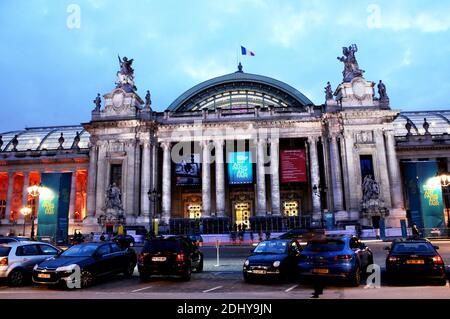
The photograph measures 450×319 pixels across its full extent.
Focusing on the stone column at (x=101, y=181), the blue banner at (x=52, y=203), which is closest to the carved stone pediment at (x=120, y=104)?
the stone column at (x=101, y=181)

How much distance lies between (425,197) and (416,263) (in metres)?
30.6

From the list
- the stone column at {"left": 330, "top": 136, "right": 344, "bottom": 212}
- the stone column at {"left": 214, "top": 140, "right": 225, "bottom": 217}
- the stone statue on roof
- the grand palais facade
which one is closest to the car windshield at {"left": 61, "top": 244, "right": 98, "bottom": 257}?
the grand palais facade

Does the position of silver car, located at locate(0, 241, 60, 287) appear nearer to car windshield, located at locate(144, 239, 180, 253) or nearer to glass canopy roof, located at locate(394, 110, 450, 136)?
car windshield, located at locate(144, 239, 180, 253)

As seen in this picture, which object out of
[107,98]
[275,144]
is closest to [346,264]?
[275,144]

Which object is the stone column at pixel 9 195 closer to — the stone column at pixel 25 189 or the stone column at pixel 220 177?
the stone column at pixel 25 189

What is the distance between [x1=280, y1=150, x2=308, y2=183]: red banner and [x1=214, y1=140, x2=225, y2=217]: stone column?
8.19 metres

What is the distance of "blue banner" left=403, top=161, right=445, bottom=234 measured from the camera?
38.3 metres

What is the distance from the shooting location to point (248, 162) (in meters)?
45.7

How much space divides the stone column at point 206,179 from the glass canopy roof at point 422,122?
3253cm

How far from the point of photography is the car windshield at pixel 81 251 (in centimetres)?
1429

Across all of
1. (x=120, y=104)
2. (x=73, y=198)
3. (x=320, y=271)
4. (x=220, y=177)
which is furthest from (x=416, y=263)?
(x=73, y=198)

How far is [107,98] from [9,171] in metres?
22.3

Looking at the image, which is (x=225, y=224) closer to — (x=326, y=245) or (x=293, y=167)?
(x=293, y=167)
